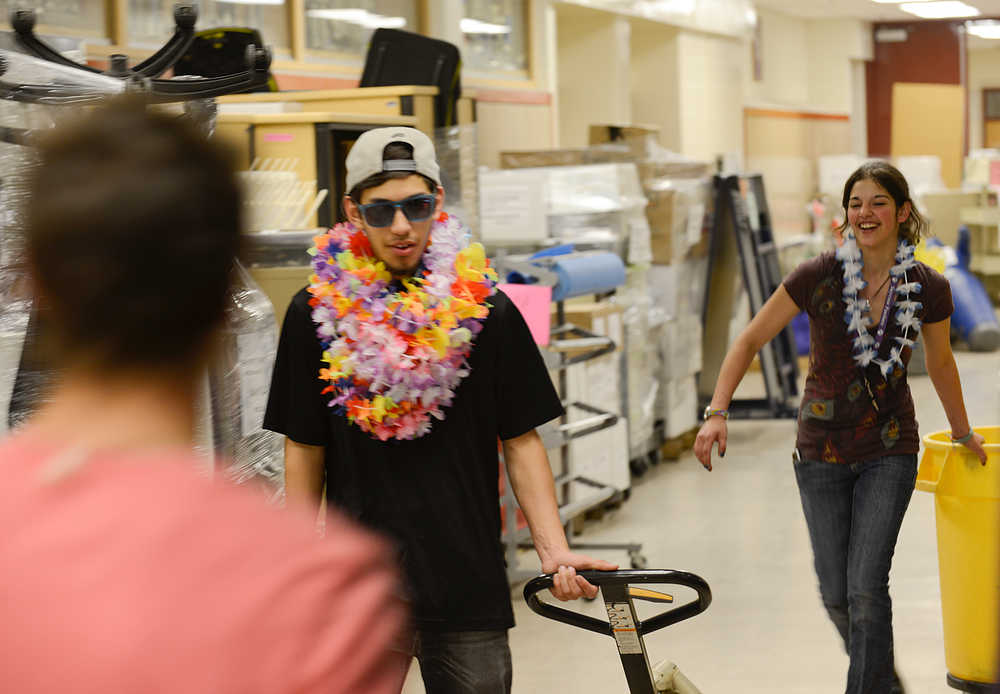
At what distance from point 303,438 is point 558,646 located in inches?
100

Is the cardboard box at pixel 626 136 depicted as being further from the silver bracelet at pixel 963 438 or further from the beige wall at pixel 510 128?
the silver bracelet at pixel 963 438

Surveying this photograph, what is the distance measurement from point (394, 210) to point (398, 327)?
25cm

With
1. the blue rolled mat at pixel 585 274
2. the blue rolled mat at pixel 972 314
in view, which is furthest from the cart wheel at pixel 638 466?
the blue rolled mat at pixel 972 314

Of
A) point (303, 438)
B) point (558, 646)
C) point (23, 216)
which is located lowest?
point (558, 646)

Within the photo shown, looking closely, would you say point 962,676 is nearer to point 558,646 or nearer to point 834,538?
point 834,538

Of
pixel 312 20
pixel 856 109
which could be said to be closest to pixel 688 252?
pixel 312 20

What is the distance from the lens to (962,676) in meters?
3.77

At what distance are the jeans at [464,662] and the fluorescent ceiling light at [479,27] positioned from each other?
273 inches

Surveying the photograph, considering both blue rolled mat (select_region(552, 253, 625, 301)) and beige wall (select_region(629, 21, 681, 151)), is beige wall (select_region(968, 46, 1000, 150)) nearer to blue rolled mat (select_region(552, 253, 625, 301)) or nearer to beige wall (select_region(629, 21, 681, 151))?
beige wall (select_region(629, 21, 681, 151))

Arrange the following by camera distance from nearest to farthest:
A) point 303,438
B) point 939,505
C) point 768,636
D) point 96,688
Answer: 1. point 96,688
2. point 303,438
3. point 939,505
4. point 768,636

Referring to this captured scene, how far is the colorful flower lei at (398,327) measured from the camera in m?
2.27

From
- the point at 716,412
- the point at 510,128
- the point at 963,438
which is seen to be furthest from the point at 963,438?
the point at 510,128

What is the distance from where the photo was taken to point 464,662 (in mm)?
2170

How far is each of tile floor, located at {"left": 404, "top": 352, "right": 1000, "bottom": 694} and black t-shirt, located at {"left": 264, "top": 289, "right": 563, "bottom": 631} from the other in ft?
6.79
